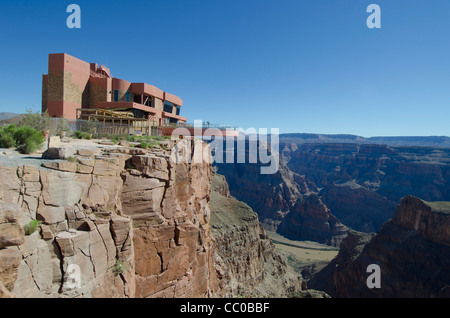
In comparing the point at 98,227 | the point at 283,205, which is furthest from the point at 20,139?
the point at 283,205

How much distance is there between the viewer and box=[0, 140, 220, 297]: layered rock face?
7078 mm

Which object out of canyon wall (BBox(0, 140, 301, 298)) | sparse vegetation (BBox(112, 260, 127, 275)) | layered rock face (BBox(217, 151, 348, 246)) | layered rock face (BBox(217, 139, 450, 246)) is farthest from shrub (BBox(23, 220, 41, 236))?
layered rock face (BBox(217, 139, 450, 246))

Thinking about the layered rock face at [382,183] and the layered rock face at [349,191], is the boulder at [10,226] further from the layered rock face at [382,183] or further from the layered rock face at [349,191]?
the layered rock face at [382,183]

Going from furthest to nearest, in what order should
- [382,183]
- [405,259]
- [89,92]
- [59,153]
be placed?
[382,183]
[405,259]
[89,92]
[59,153]

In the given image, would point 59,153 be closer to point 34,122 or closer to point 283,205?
point 34,122

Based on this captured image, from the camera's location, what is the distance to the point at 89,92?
2852cm

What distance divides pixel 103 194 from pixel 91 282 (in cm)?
297

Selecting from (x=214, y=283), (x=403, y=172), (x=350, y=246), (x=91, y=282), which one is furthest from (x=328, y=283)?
(x=403, y=172)

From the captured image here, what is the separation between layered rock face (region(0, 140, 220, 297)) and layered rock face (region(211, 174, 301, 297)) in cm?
2529

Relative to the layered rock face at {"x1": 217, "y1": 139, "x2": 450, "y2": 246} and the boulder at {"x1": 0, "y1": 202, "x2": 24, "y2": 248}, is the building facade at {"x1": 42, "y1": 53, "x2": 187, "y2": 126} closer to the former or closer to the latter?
the boulder at {"x1": 0, "y1": 202, "x2": 24, "y2": 248}

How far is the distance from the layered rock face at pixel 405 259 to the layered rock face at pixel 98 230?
135 ft

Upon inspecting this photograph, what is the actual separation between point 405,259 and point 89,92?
5400 cm

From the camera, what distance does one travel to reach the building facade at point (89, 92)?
24844 mm

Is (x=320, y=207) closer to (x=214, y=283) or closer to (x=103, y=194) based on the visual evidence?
(x=214, y=283)
